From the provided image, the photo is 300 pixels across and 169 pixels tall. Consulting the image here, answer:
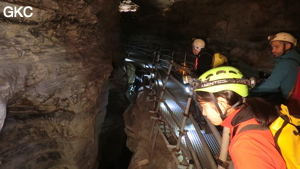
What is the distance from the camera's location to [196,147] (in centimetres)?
343

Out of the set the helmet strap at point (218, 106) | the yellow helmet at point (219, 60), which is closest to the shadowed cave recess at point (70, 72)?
the yellow helmet at point (219, 60)

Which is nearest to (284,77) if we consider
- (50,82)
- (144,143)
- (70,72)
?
(144,143)

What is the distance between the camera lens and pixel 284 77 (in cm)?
269

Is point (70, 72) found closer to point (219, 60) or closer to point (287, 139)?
point (219, 60)

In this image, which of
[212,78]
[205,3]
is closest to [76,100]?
[212,78]

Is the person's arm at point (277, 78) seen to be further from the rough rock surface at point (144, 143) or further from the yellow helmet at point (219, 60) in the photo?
the rough rock surface at point (144, 143)

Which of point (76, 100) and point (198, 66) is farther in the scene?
point (76, 100)

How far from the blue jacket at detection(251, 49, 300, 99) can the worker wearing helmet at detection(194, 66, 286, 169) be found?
1357 millimetres

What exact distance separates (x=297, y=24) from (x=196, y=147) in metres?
8.41

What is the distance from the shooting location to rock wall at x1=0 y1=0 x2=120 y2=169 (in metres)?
4.70

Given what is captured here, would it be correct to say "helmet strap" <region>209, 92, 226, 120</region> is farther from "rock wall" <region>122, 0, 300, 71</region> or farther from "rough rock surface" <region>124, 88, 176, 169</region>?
"rock wall" <region>122, 0, 300, 71</region>

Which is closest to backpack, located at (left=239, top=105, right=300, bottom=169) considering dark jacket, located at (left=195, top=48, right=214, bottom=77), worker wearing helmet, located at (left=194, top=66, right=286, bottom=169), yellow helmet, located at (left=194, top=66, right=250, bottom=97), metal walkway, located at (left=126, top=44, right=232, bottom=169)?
worker wearing helmet, located at (left=194, top=66, right=286, bottom=169)

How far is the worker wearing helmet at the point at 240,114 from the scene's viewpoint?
48.6 inches

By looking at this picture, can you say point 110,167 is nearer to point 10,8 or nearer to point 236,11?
point 10,8
